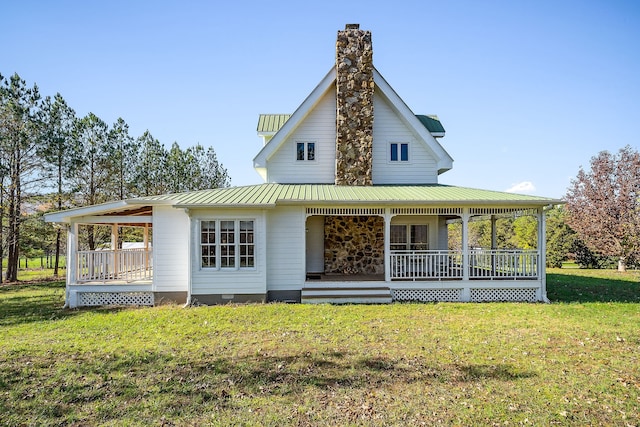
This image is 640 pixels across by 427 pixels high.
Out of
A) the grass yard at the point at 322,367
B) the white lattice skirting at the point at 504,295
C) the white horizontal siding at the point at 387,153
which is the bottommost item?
the grass yard at the point at 322,367

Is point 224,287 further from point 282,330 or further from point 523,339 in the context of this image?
point 523,339

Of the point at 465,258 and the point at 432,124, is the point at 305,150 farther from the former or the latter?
the point at 465,258

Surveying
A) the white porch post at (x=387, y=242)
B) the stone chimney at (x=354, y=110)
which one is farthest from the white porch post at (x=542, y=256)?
the stone chimney at (x=354, y=110)

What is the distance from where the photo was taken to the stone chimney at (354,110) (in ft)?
47.4

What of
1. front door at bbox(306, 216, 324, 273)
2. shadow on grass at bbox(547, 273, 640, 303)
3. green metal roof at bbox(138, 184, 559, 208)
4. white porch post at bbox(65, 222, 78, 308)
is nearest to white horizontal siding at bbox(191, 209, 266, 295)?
green metal roof at bbox(138, 184, 559, 208)

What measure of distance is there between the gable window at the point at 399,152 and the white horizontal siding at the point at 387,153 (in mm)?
132

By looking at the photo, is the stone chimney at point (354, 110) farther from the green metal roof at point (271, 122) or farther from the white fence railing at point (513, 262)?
the white fence railing at point (513, 262)

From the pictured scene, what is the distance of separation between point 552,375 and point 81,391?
7.63m

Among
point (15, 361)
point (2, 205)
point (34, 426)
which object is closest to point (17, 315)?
point (15, 361)

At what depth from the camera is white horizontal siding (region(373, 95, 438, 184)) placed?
1517 cm

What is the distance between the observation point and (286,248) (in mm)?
12625

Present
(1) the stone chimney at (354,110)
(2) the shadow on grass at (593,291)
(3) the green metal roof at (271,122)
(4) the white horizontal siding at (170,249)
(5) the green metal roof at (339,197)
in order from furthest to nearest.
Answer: (3) the green metal roof at (271,122) → (1) the stone chimney at (354,110) → (2) the shadow on grass at (593,291) → (4) the white horizontal siding at (170,249) → (5) the green metal roof at (339,197)

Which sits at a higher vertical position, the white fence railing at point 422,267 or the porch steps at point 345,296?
the white fence railing at point 422,267

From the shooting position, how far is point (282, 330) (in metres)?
8.87
